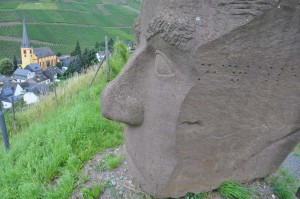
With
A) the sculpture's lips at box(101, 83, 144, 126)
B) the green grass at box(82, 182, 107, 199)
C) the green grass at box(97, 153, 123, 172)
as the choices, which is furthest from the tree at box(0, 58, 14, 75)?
the sculpture's lips at box(101, 83, 144, 126)

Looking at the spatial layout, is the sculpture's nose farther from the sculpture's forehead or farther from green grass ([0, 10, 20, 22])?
green grass ([0, 10, 20, 22])

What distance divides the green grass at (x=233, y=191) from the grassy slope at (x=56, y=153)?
168cm

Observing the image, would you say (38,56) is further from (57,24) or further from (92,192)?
(92,192)

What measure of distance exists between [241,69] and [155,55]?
76cm

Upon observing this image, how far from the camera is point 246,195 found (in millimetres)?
3213

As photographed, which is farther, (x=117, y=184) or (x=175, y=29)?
(x=117, y=184)

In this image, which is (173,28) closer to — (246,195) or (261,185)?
(246,195)

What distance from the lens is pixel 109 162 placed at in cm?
384

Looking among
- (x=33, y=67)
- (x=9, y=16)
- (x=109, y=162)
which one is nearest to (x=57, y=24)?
(x=9, y=16)

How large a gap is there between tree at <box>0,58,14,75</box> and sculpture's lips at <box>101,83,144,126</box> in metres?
52.7

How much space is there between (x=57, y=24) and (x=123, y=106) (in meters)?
68.5

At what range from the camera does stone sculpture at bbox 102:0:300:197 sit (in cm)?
241

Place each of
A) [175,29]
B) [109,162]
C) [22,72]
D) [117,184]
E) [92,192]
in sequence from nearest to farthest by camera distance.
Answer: [175,29] → [92,192] → [117,184] → [109,162] → [22,72]

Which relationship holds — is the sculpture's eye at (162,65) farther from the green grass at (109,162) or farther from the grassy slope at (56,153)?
the grassy slope at (56,153)
